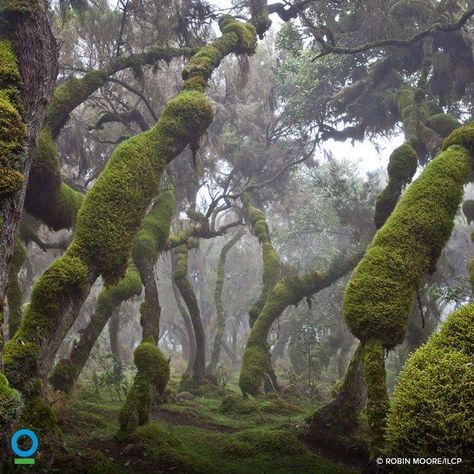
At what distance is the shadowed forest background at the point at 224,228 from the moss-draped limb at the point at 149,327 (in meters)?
0.05

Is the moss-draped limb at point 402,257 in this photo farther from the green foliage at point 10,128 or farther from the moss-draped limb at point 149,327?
the green foliage at point 10,128

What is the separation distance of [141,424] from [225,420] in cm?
377

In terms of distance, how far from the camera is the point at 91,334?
416 inches

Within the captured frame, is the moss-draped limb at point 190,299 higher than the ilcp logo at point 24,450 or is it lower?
higher

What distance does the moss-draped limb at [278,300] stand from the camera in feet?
40.8

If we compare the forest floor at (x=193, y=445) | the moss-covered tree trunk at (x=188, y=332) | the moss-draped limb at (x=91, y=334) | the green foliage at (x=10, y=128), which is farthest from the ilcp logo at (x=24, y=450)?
the moss-covered tree trunk at (x=188, y=332)

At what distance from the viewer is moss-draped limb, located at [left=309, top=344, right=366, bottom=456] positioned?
8.37 m

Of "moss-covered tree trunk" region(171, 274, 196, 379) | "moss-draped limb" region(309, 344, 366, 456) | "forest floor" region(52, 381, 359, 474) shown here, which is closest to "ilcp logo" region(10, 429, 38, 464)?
"forest floor" region(52, 381, 359, 474)

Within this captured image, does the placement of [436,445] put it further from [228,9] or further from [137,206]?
[228,9]

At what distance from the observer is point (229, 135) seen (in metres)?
21.0

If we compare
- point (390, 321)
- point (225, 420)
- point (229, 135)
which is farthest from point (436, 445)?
point (229, 135)

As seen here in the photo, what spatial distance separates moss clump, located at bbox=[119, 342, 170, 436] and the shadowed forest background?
41mm

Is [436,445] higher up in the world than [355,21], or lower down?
lower down

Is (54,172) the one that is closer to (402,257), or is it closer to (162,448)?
(162,448)
